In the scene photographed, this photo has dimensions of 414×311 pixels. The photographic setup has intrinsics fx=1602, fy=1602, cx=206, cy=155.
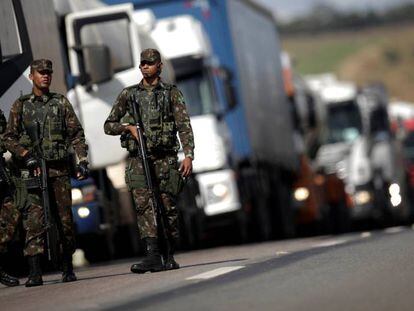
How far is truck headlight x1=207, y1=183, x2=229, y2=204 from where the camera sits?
22.5m

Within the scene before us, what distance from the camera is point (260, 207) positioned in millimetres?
26734

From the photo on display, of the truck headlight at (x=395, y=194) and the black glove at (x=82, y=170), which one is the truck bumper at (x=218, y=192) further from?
the truck headlight at (x=395, y=194)

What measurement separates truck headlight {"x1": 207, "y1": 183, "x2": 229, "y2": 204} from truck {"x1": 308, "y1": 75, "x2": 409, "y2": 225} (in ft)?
33.3

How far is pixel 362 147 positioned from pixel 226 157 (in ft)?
35.8

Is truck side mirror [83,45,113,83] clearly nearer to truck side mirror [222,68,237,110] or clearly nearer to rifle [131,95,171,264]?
truck side mirror [222,68,237,110]

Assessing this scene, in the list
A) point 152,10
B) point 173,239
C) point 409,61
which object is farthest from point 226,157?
point 409,61

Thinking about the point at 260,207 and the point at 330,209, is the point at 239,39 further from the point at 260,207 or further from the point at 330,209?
the point at 330,209

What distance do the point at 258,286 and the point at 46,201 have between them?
3.01 m

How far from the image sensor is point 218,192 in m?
22.6

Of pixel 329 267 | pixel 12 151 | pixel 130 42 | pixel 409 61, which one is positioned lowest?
pixel 329 267

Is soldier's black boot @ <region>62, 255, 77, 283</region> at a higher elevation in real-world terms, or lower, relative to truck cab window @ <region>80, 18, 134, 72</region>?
lower

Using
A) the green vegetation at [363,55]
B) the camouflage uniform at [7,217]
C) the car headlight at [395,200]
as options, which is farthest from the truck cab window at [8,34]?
the green vegetation at [363,55]

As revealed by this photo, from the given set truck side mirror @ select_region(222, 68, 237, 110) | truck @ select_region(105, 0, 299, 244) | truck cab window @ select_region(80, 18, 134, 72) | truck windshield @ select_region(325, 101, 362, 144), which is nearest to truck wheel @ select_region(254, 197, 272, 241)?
truck @ select_region(105, 0, 299, 244)

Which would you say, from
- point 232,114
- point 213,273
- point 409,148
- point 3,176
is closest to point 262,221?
point 232,114
